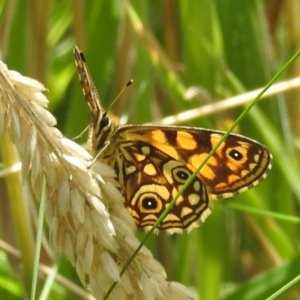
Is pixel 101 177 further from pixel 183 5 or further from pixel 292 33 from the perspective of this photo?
pixel 292 33

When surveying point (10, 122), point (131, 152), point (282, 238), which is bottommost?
point (282, 238)

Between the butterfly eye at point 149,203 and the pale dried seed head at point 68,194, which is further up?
the pale dried seed head at point 68,194

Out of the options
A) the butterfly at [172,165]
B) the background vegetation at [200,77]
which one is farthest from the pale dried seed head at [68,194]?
the background vegetation at [200,77]

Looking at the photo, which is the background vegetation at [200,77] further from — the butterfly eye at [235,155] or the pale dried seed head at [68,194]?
the pale dried seed head at [68,194]

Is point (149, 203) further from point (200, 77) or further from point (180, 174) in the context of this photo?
point (200, 77)

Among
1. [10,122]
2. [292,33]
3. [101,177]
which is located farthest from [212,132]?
[292,33]

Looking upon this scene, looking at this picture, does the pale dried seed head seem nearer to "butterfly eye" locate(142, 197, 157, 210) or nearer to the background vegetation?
"butterfly eye" locate(142, 197, 157, 210)

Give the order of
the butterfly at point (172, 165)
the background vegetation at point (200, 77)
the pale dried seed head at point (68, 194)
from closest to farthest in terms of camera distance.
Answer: the pale dried seed head at point (68, 194) → the butterfly at point (172, 165) → the background vegetation at point (200, 77)

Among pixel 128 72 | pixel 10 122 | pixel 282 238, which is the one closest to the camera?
pixel 10 122
